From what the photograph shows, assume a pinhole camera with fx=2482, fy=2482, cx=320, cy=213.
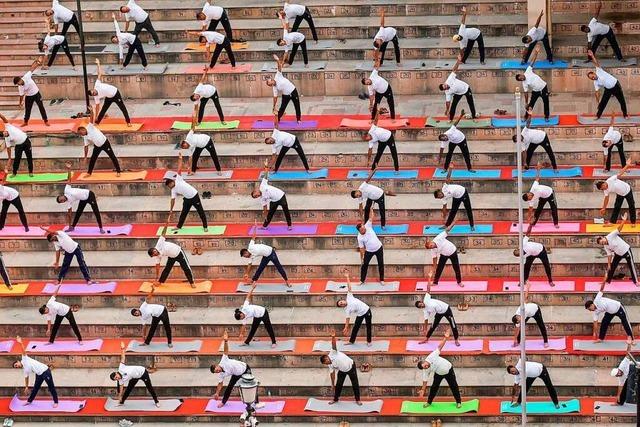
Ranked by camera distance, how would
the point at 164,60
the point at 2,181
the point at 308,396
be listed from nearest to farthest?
the point at 308,396 < the point at 2,181 < the point at 164,60

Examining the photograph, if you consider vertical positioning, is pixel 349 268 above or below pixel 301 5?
below

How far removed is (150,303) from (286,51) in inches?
378

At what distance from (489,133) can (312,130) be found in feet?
14.4

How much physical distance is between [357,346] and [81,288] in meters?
6.91

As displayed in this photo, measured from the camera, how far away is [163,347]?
56.4m

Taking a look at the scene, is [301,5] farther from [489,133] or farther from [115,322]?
[115,322]

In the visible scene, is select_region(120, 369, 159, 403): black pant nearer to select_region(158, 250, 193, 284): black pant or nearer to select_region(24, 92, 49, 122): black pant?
select_region(158, 250, 193, 284): black pant

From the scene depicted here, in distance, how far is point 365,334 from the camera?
56.2 m

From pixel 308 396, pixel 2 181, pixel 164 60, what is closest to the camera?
pixel 308 396

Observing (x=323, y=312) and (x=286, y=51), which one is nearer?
(x=323, y=312)

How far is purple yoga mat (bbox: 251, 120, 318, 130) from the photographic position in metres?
61.7

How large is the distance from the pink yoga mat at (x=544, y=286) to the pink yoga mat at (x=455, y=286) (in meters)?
0.53

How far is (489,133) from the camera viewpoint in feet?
200

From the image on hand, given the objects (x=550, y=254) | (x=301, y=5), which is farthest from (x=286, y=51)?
(x=550, y=254)
